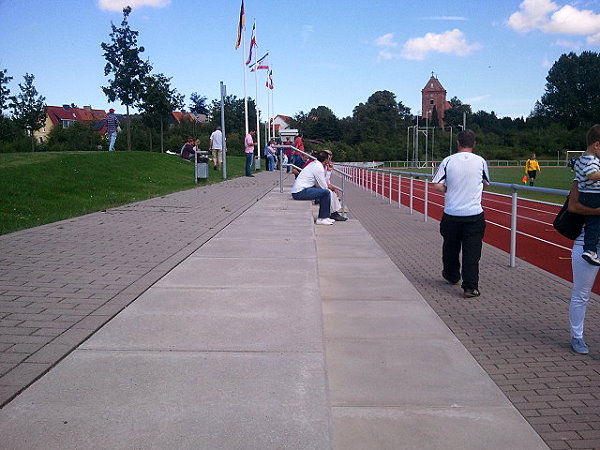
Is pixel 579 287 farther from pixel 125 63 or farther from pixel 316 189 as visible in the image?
pixel 125 63

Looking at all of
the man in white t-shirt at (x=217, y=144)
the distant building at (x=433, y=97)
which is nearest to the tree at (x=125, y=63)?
the man in white t-shirt at (x=217, y=144)

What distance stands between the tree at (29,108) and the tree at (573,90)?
9399cm

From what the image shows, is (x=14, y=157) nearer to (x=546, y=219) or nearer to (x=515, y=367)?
(x=546, y=219)

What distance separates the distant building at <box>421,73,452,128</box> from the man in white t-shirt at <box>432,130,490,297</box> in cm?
14568

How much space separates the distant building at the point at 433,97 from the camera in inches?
5897

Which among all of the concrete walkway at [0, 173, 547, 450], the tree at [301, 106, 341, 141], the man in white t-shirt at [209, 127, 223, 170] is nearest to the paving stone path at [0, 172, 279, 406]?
the concrete walkway at [0, 173, 547, 450]

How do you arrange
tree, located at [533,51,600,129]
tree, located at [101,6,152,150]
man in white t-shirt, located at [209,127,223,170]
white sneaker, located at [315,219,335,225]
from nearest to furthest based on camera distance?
white sneaker, located at [315,219,335,225] < man in white t-shirt, located at [209,127,223,170] < tree, located at [101,6,152,150] < tree, located at [533,51,600,129]

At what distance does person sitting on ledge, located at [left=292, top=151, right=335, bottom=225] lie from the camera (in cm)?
1270

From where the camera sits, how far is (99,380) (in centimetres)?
388

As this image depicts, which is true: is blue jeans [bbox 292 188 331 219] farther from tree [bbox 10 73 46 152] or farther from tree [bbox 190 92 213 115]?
tree [bbox 190 92 213 115]

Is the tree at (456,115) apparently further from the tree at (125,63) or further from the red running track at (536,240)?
the red running track at (536,240)

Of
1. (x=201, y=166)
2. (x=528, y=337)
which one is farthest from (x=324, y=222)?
(x=201, y=166)

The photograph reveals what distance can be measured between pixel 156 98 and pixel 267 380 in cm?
3770

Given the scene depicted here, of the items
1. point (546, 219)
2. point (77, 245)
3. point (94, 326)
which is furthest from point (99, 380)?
point (546, 219)
